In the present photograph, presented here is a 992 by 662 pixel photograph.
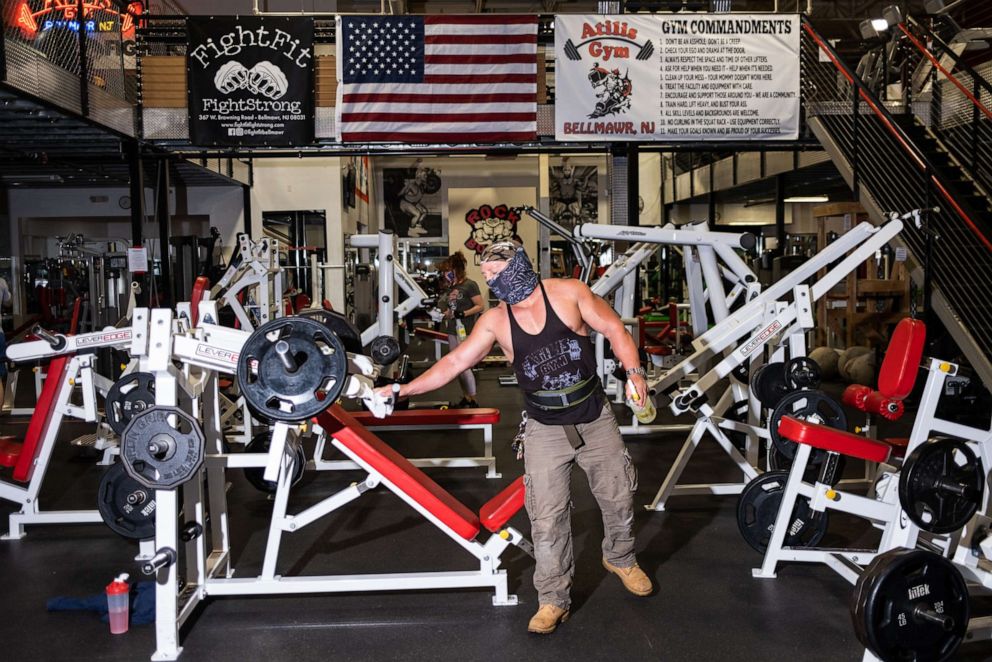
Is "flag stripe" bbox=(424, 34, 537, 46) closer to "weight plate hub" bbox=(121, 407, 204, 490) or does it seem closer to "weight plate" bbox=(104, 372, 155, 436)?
"weight plate" bbox=(104, 372, 155, 436)

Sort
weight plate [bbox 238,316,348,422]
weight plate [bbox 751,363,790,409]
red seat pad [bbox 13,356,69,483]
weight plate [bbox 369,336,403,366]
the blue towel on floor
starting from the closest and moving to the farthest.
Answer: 1. weight plate [bbox 238,316,348,422]
2. the blue towel on floor
3. weight plate [bbox 751,363,790,409]
4. red seat pad [bbox 13,356,69,483]
5. weight plate [bbox 369,336,403,366]

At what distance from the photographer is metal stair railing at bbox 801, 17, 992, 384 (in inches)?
223

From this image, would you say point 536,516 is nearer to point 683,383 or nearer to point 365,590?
point 365,590

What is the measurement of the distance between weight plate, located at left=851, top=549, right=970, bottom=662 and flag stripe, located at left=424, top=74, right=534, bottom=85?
5.98 meters

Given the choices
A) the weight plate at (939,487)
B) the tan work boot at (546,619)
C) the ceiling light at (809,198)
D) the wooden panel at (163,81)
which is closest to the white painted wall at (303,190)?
the wooden panel at (163,81)

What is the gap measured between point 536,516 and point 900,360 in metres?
1.60

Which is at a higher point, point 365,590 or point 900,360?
point 900,360

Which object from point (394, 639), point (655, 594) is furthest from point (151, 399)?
point (655, 594)

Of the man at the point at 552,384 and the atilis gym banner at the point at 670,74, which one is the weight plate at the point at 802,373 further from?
the atilis gym banner at the point at 670,74

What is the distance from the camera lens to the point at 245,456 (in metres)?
3.48

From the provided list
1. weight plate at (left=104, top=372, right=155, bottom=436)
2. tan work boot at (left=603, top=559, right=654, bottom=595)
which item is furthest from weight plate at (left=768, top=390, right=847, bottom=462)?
weight plate at (left=104, top=372, right=155, bottom=436)

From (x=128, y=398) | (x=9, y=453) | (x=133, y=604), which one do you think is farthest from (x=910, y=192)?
(x=9, y=453)

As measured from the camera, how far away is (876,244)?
4566 mm

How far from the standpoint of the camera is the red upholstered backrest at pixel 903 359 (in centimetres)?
324
